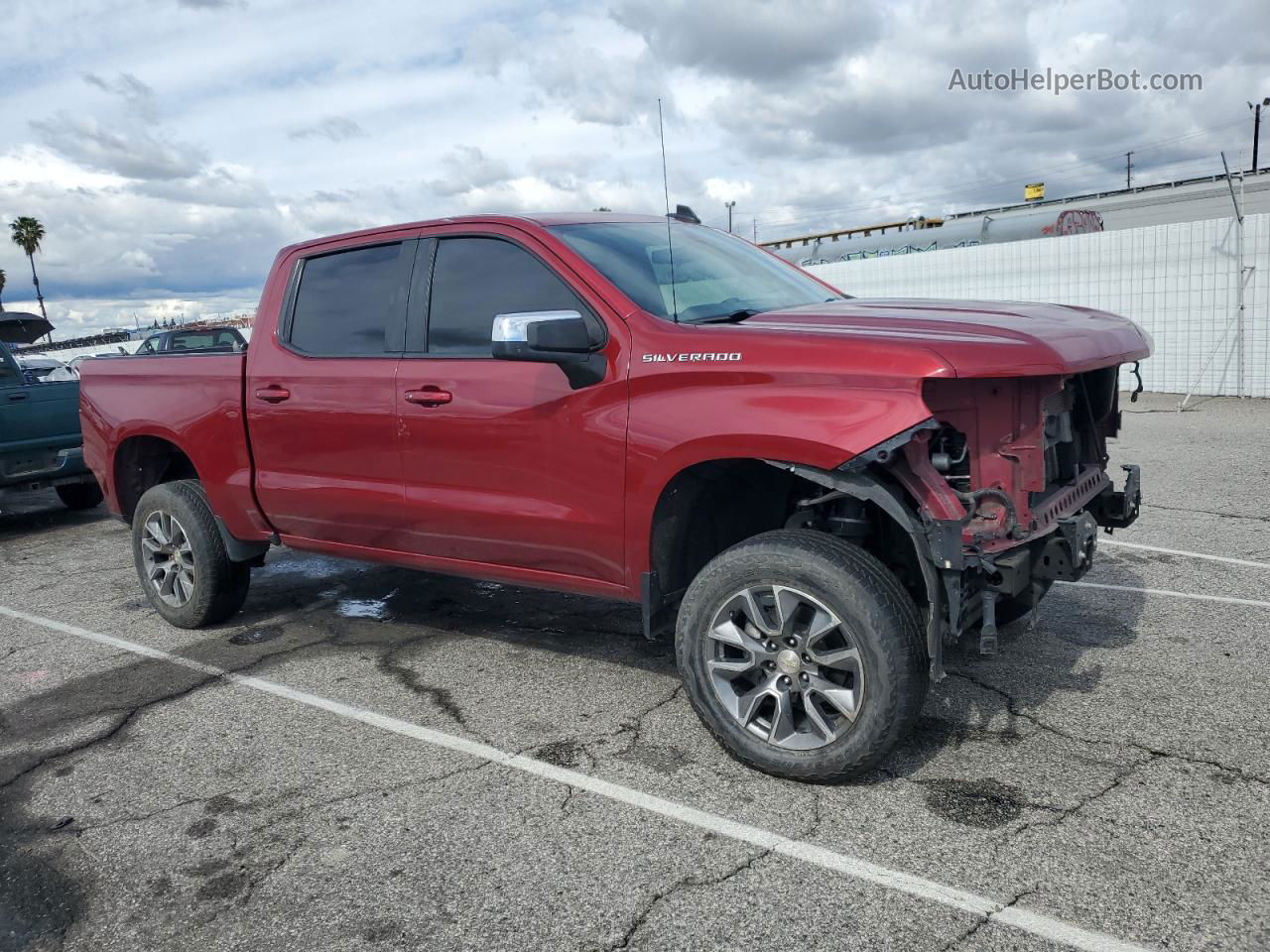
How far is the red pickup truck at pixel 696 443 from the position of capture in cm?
317

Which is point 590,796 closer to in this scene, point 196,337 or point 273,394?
point 273,394

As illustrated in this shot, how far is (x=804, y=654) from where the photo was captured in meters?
3.32

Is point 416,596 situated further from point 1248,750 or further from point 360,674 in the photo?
point 1248,750

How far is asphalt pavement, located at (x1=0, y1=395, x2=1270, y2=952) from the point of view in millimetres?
2668

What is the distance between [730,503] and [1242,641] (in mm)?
2519

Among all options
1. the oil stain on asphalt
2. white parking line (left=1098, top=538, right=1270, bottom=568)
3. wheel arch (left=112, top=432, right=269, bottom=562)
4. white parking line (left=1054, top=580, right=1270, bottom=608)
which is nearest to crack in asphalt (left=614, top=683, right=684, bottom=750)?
the oil stain on asphalt

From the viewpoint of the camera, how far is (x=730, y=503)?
3.91 metres

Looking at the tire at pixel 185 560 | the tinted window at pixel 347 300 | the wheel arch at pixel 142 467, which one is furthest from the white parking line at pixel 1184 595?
the wheel arch at pixel 142 467

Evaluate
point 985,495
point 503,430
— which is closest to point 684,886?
point 985,495

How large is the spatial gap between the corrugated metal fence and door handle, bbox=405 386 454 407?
13.4 meters

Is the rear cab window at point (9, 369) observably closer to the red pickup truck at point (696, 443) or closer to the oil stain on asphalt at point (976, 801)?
the red pickup truck at point (696, 443)

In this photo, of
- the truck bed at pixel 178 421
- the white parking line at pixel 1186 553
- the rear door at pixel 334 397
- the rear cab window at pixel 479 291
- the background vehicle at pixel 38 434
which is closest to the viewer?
the rear cab window at pixel 479 291

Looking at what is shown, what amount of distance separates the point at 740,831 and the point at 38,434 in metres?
7.88

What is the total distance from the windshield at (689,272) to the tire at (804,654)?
1028 millimetres
